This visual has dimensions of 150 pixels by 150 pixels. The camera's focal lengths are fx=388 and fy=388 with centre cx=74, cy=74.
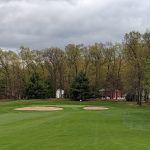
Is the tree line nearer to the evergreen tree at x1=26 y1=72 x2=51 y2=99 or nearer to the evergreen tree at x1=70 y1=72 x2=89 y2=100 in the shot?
the evergreen tree at x1=26 y1=72 x2=51 y2=99

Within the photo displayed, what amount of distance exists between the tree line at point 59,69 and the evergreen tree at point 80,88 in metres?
3.54

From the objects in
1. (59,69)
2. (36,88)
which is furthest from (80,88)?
Answer: (59,69)

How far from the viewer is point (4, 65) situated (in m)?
103

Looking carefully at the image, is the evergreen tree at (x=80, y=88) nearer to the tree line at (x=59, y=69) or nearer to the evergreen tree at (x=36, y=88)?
the tree line at (x=59, y=69)

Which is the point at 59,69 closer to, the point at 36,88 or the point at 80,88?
the point at 36,88

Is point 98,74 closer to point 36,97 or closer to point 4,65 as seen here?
point 36,97

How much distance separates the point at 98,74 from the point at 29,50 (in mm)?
19517

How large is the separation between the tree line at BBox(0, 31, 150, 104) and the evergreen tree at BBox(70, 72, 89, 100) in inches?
139

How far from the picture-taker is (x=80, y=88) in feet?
285

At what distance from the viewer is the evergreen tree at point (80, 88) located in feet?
285

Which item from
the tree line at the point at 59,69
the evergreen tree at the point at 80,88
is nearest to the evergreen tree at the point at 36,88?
the tree line at the point at 59,69

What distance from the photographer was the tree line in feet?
314

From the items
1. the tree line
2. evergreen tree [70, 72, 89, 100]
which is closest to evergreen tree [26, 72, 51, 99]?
the tree line

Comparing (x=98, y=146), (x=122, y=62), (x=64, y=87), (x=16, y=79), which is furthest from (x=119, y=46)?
(x=98, y=146)
